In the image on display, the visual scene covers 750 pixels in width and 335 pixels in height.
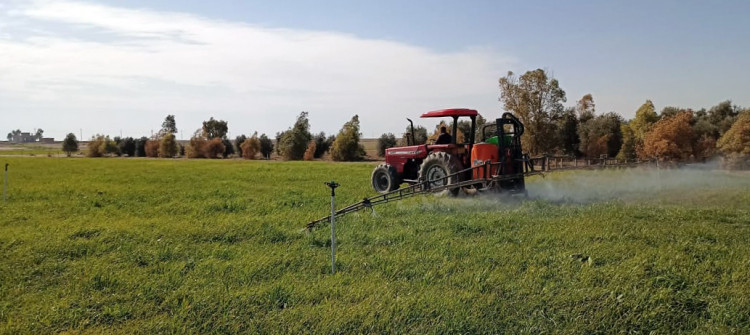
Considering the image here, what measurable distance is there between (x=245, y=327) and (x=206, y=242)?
4.50 metres

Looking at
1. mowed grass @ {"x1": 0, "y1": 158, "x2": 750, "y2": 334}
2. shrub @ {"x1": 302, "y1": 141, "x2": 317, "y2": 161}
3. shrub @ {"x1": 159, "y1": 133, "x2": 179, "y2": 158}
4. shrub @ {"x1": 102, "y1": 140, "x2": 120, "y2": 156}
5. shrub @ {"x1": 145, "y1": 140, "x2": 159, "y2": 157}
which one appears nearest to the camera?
mowed grass @ {"x1": 0, "y1": 158, "x2": 750, "y2": 334}

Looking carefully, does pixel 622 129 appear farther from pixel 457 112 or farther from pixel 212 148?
pixel 212 148

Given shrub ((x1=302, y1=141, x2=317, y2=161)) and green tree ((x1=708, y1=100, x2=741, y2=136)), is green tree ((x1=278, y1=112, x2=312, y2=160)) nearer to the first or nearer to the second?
shrub ((x1=302, y1=141, x2=317, y2=161))

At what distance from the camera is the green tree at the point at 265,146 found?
242 feet

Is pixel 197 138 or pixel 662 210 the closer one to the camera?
pixel 662 210

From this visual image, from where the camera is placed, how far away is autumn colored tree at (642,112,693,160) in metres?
27.6

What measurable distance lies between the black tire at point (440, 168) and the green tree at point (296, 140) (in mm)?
49319

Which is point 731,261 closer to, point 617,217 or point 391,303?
point 617,217

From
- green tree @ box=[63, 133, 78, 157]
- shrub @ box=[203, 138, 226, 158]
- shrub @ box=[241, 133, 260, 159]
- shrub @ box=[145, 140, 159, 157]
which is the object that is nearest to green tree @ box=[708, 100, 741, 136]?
shrub @ box=[241, 133, 260, 159]

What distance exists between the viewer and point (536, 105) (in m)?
36.8

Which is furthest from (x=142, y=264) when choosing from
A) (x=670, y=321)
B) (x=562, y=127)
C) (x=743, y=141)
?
(x=562, y=127)

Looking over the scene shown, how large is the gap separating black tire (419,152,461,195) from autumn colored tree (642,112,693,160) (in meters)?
18.6

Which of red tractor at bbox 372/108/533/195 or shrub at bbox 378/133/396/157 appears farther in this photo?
shrub at bbox 378/133/396/157

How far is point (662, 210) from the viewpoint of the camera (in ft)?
37.6
